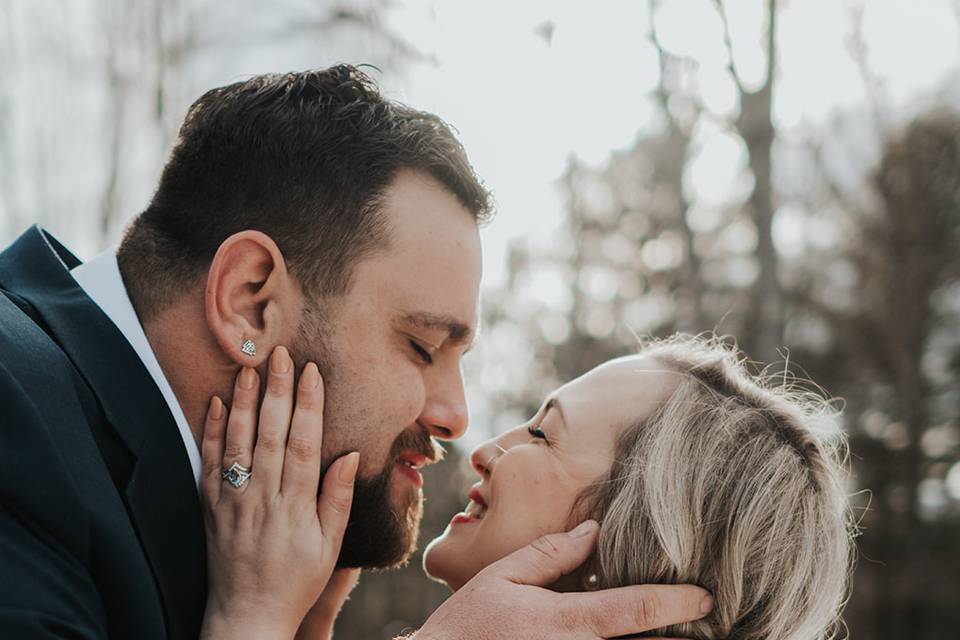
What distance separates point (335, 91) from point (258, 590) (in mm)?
1467

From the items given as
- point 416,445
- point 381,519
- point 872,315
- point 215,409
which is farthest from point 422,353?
point 872,315

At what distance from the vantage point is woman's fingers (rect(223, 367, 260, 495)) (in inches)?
97.8

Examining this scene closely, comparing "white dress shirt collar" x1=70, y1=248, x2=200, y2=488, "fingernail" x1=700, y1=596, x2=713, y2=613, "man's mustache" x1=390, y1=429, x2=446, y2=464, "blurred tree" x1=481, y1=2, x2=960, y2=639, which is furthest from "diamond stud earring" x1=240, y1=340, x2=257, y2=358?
"blurred tree" x1=481, y1=2, x2=960, y2=639

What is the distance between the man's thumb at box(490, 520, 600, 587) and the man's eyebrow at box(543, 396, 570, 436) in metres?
0.31

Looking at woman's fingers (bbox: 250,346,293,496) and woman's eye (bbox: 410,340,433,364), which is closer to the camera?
woman's fingers (bbox: 250,346,293,496)

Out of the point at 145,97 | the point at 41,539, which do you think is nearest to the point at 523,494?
the point at 41,539

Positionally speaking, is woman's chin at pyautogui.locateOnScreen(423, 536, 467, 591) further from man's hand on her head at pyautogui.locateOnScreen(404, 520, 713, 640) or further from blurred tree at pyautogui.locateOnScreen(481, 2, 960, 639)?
blurred tree at pyautogui.locateOnScreen(481, 2, 960, 639)

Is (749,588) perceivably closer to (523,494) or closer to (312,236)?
(523,494)

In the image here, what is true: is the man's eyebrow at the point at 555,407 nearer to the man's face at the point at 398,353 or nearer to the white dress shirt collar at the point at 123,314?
the man's face at the point at 398,353

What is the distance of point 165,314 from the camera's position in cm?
259

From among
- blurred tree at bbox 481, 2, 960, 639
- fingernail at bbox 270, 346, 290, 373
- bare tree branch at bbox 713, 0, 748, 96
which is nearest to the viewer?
fingernail at bbox 270, 346, 290, 373

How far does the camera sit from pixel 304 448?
2.51 metres

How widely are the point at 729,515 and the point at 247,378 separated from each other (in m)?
1.38

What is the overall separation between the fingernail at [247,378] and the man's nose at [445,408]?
525 millimetres
